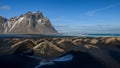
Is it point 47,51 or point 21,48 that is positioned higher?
point 21,48

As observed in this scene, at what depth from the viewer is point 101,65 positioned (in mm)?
17125

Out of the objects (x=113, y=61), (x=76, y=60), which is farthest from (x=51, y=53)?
(x=113, y=61)

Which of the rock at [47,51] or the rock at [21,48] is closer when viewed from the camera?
the rock at [47,51]

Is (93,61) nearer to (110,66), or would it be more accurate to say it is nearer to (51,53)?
(110,66)

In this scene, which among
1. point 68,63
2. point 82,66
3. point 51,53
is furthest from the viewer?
point 51,53

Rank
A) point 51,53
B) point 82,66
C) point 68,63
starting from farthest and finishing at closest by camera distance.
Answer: point 51,53 < point 68,63 < point 82,66

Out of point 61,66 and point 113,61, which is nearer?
point 61,66

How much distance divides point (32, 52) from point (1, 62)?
740 cm

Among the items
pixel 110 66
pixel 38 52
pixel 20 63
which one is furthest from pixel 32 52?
pixel 110 66

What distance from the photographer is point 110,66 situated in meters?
17.0

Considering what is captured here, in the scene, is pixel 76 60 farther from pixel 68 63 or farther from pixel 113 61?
pixel 113 61

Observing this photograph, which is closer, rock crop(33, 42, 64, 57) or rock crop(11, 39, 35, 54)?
rock crop(33, 42, 64, 57)

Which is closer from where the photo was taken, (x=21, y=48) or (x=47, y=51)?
(x=47, y=51)

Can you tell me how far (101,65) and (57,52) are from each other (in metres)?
8.11
